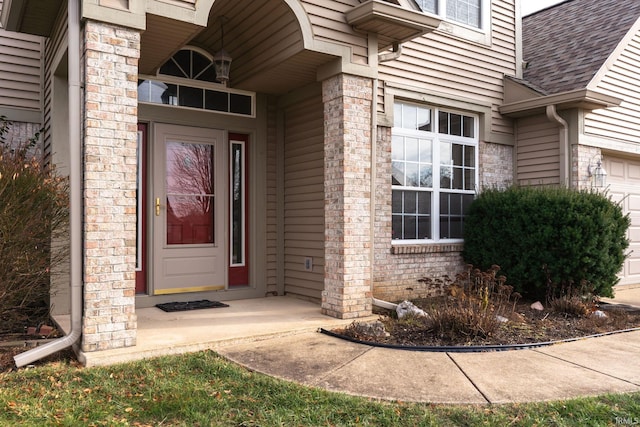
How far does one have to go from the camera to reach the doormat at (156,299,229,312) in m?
6.07

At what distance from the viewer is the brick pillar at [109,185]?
4184mm

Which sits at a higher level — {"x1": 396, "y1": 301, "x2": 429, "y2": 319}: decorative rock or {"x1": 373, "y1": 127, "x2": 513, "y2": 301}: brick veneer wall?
{"x1": 373, "y1": 127, "x2": 513, "y2": 301}: brick veneer wall

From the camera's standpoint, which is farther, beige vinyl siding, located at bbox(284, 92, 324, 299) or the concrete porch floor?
beige vinyl siding, located at bbox(284, 92, 324, 299)

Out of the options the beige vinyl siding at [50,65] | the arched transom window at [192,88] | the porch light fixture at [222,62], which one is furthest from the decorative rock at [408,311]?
the beige vinyl siding at [50,65]

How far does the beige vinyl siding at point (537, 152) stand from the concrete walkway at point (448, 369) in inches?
158

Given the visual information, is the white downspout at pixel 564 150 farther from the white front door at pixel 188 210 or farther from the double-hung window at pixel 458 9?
the white front door at pixel 188 210

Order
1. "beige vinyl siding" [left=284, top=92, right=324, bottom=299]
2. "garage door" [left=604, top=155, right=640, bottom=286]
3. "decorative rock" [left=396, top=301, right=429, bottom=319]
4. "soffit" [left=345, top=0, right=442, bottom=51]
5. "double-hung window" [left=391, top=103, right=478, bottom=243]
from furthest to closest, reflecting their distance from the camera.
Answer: "garage door" [left=604, top=155, right=640, bottom=286] < "double-hung window" [left=391, top=103, right=478, bottom=243] < "beige vinyl siding" [left=284, top=92, right=324, bottom=299] < "decorative rock" [left=396, top=301, right=429, bottom=319] < "soffit" [left=345, top=0, right=442, bottom=51]

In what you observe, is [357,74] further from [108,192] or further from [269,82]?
[108,192]

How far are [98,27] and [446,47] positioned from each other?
5.44 m

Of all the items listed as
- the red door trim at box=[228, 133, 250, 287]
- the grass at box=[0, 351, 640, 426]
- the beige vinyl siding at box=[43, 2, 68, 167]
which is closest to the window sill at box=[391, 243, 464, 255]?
the red door trim at box=[228, 133, 250, 287]

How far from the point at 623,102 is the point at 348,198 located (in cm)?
635

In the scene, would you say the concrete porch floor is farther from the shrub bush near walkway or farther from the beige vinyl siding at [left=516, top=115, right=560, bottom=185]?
the beige vinyl siding at [left=516, top=115, right=560, bottom=185]

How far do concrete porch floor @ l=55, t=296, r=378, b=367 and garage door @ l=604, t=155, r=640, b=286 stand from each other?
6.20m

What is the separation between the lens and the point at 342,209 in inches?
223
